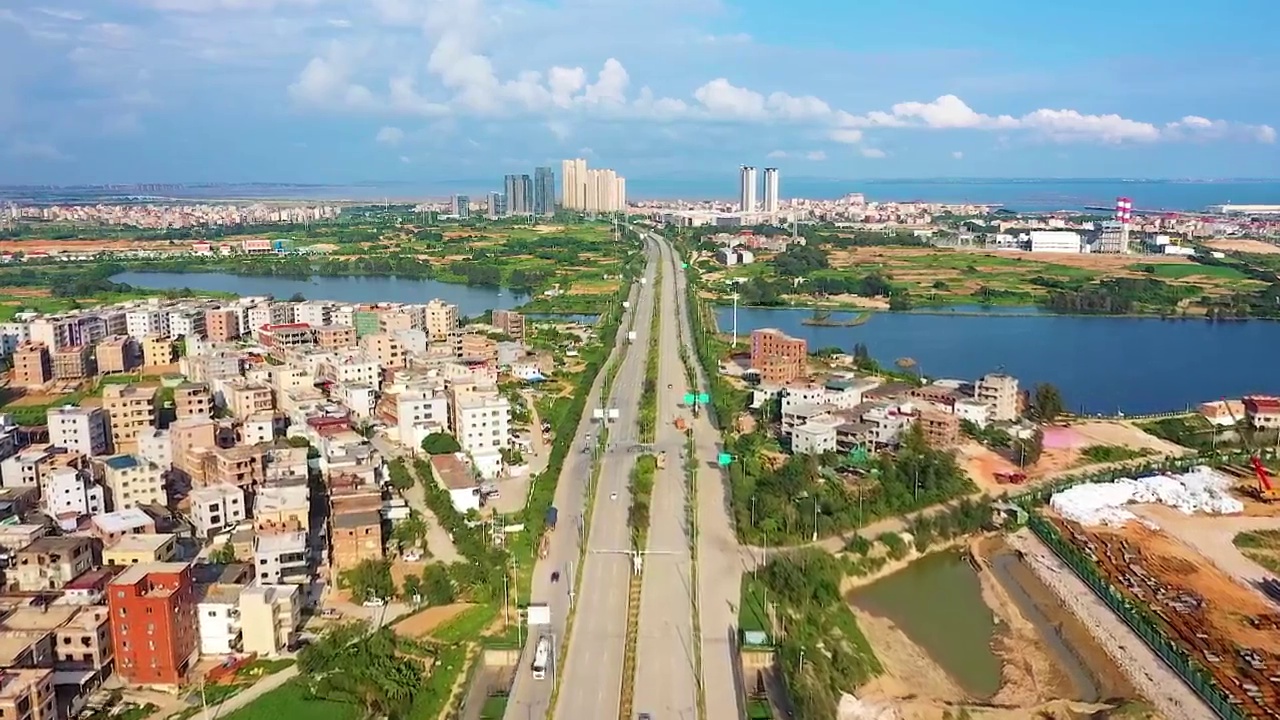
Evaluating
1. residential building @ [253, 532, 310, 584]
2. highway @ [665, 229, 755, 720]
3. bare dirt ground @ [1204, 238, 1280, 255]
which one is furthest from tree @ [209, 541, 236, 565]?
bare dirt ground @ [1204, 238, 1280, 255]

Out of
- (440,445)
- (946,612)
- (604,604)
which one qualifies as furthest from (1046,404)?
(604,604)

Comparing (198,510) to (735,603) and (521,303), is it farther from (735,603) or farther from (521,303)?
(521,303)

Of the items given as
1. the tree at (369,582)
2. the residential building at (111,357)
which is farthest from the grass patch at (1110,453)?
the residential building at (111,357)

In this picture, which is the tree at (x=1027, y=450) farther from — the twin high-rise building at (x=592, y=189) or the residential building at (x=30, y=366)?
the twin high-rise building at (x=592, y=189)

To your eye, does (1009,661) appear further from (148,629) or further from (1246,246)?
(1246,246)

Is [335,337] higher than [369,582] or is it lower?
higher

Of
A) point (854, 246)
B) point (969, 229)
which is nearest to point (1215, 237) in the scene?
point (969, 229)
